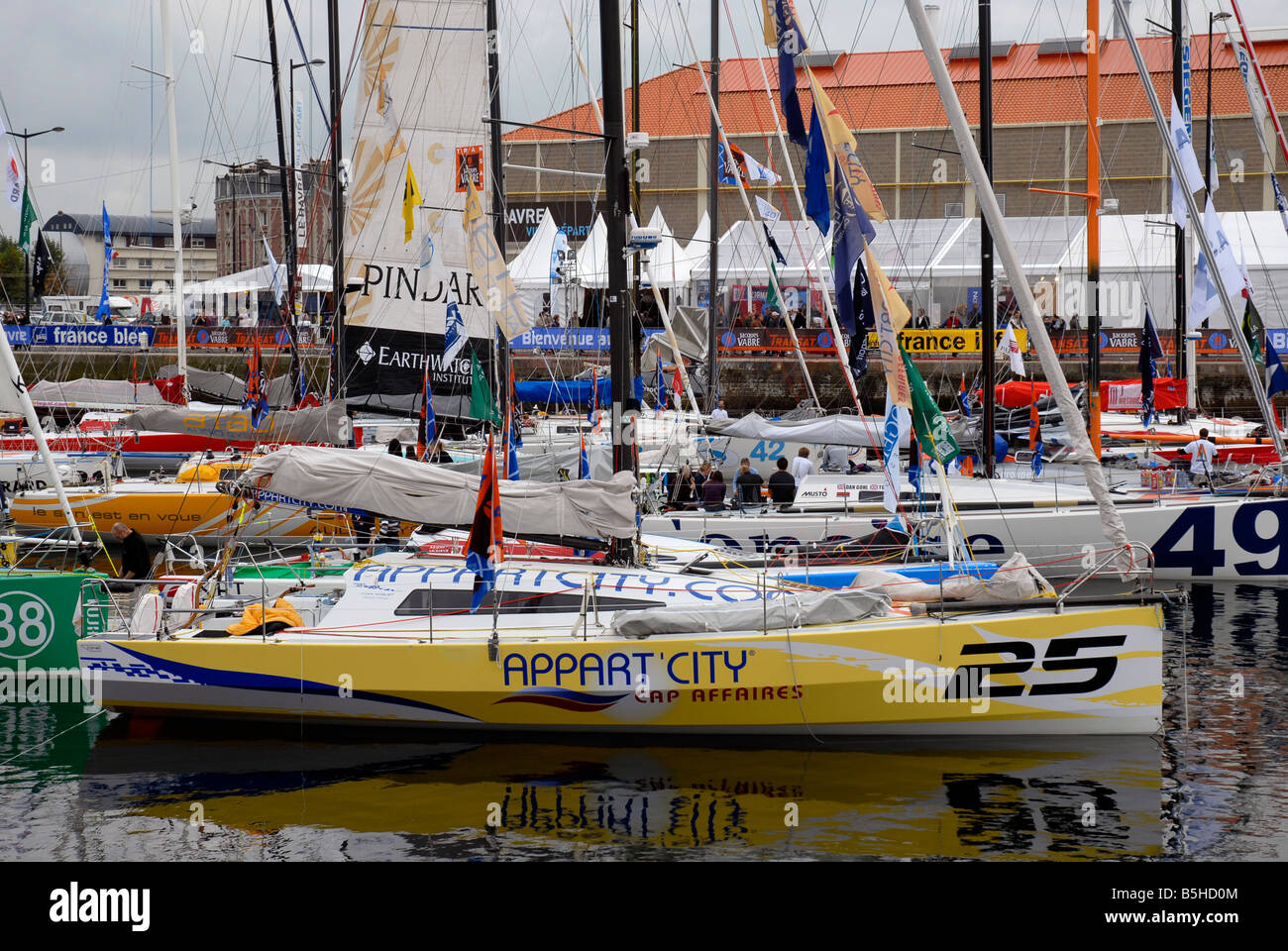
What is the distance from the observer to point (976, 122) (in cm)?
5144

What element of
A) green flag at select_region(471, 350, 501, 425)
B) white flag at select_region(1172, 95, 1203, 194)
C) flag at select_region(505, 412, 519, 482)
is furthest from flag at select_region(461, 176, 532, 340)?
white flag at select_region(1172, 95, 1203, 194)

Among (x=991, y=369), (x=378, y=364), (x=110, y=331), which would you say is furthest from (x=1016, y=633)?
(x=110, y=331)

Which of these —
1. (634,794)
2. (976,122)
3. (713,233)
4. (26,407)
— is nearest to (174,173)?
(713,233)

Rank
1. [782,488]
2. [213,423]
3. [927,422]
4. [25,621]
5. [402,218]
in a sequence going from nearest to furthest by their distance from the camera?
[927,422] → [25,621] → [402,218] → [782,488] → [213,423]

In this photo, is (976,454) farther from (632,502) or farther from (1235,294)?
(632,502)

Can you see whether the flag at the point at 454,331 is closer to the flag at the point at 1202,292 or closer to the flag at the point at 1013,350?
the flag at the point at 1013,350

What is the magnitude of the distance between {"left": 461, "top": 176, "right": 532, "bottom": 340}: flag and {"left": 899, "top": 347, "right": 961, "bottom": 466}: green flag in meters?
3.92

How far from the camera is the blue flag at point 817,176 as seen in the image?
12.7 meters

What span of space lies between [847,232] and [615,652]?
4613 millimetres

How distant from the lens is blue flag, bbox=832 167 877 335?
12.3 meters

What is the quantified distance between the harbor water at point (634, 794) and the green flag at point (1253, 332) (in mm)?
4607

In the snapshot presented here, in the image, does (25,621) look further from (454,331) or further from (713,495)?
(713,495)

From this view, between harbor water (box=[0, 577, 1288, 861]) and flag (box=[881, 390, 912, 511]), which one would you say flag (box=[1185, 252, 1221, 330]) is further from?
flag (box=[881, 390, 912, 511])

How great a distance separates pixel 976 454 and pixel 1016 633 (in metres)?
11.3
